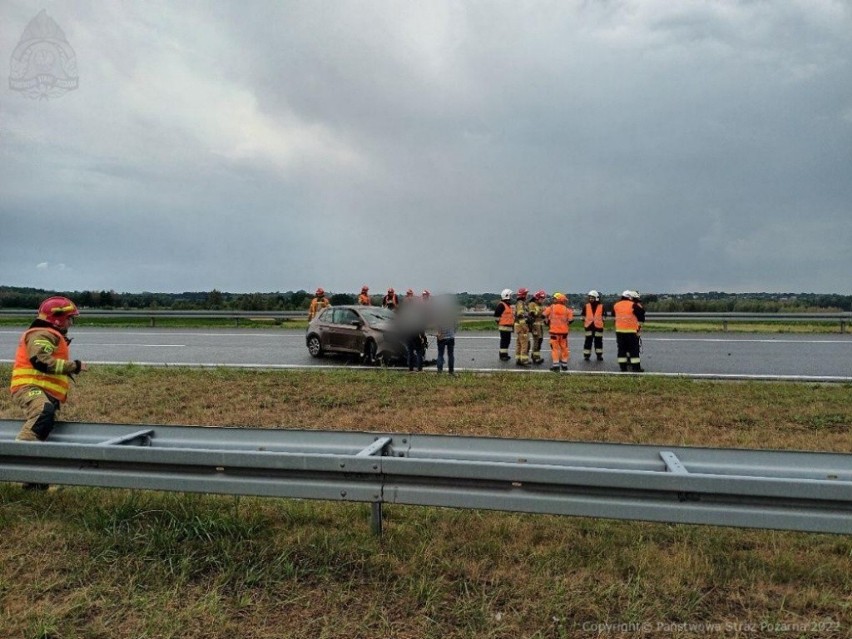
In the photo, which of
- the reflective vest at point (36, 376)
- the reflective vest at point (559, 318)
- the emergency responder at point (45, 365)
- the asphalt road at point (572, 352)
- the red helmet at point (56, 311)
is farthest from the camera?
the reflective vest at point (559, 318)

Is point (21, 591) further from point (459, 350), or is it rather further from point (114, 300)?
point (114, 300)

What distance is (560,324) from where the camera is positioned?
15.0 m

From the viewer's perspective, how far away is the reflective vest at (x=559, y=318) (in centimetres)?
1485

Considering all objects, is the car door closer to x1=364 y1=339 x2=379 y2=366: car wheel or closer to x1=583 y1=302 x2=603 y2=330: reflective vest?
x1=364 y1=339 x2=379 y2=366: car wheel

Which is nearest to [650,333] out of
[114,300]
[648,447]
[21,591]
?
[648,447]

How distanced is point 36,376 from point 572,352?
1521 centimetres

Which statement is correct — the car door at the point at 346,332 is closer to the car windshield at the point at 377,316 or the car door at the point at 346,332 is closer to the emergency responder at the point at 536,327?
the car windshield at the point at 377,316

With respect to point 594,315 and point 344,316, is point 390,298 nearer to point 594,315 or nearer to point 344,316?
point 344,316

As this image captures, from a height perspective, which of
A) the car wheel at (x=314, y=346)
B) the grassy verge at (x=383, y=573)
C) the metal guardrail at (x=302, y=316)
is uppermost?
the metal guardrail at (x=302, y=316)

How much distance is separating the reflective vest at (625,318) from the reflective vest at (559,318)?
51.3 inches

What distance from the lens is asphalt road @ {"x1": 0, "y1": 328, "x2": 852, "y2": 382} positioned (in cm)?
1439

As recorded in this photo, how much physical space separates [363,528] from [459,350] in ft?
49.9

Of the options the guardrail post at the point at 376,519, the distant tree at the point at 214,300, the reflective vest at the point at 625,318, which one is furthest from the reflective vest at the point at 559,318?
the distant tree at the point at 214,300

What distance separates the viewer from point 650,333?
2461 cm
